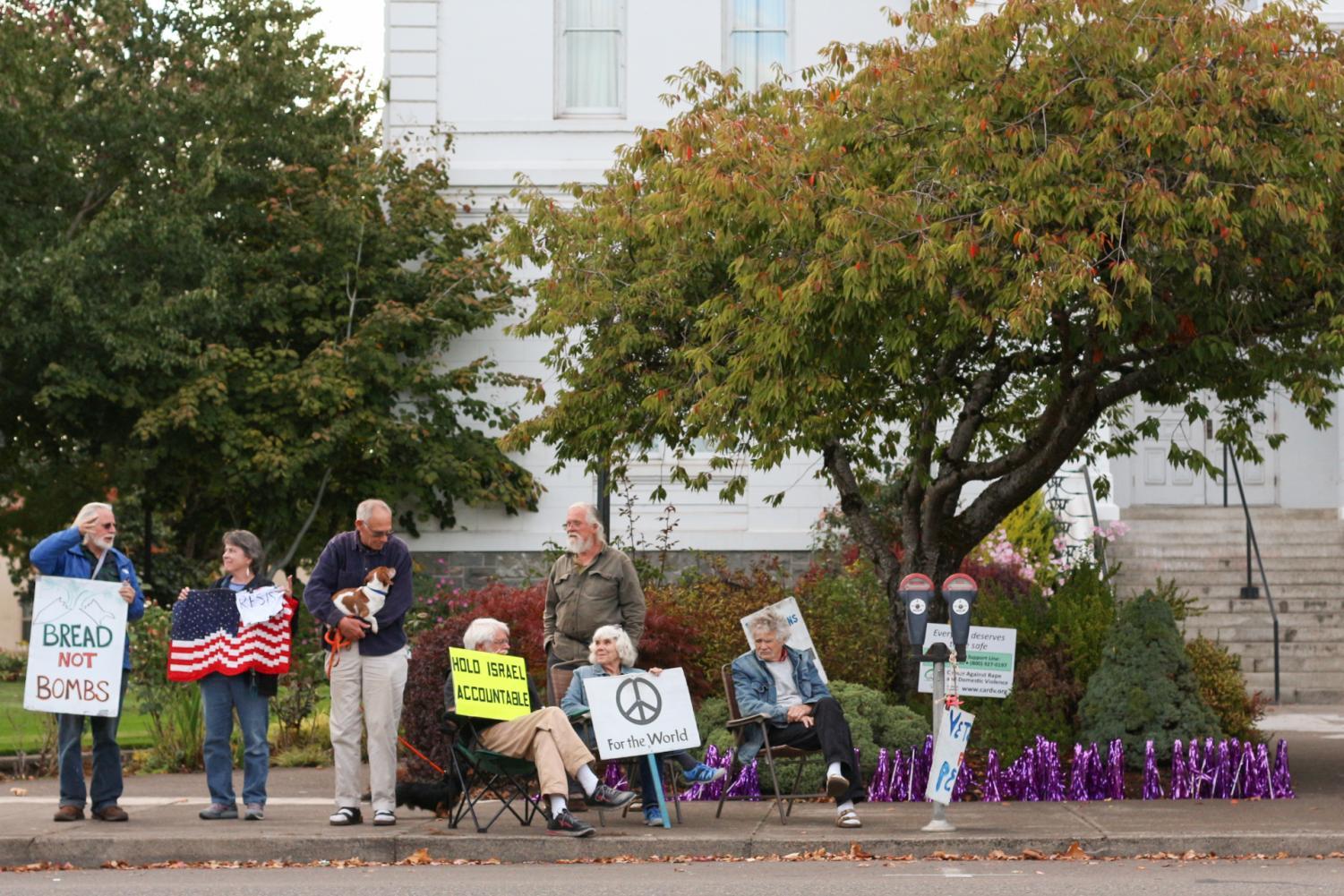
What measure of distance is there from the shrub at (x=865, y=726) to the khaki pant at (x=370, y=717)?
8.06 feet

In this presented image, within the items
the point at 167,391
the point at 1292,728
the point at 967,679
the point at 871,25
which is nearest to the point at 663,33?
the point at 871,25

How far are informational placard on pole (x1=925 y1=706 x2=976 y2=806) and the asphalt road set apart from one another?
610mm

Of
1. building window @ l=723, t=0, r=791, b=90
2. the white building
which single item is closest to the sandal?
the white building

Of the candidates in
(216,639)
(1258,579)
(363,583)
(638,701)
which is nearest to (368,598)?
(363,583)

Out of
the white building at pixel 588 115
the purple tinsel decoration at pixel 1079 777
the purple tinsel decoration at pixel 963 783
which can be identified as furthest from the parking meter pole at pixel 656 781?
the white building at pixel 588 115

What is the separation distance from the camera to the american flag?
436 inches

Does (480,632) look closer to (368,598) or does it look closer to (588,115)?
(368,598)

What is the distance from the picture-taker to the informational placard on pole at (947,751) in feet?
33.7

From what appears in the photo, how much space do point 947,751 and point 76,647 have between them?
5006 mm

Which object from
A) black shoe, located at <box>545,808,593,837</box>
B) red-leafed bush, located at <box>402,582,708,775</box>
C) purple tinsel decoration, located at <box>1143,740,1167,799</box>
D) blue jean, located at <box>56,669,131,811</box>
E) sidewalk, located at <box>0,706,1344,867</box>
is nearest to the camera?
sidewalk, located at <box>0,706,1344,867</box>

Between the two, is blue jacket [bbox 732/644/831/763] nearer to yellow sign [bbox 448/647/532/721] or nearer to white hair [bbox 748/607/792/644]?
white hair [bbox 748/607/792/644]

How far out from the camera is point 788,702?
1137 cm

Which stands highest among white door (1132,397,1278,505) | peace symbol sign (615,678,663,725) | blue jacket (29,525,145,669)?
white door (1132,397,1278,505)

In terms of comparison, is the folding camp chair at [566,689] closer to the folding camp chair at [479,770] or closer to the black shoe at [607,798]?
the folding camp chair at [479,770]
